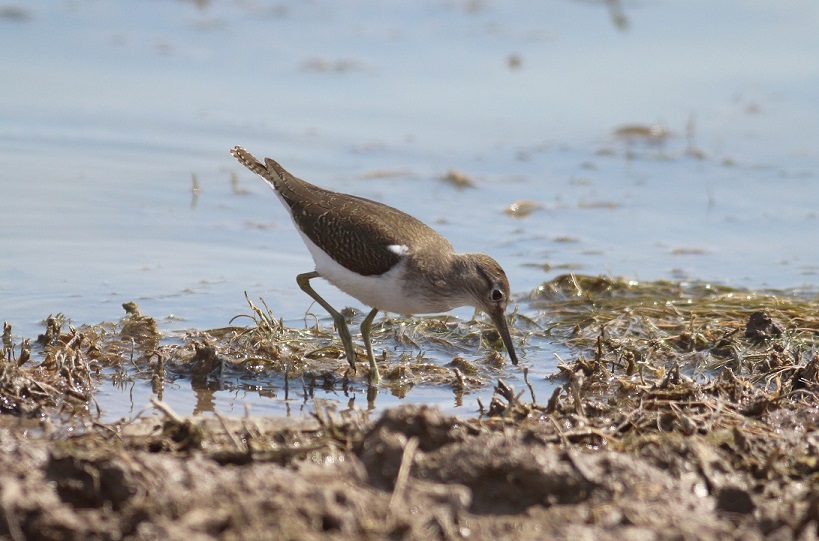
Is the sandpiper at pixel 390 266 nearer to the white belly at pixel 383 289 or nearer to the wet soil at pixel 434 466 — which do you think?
the white belly at pixel 383 289

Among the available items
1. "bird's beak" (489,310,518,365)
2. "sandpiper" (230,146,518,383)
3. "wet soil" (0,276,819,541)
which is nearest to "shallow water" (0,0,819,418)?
"bird's beak" (489,310,518,365)

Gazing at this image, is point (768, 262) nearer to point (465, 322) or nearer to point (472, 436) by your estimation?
point (465, 322)

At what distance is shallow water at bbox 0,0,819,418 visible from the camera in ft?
32.5

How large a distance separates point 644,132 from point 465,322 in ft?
18.6

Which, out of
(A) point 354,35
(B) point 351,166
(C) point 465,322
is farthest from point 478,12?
(C) point 465,322

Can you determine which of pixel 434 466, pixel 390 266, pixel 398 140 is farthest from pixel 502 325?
pixel 398 140

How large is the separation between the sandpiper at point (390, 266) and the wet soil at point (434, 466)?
966 mm

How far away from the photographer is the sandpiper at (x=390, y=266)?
24.6 ft

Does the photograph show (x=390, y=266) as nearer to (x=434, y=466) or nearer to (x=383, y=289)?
(x=383, y=289)

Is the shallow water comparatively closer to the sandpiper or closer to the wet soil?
the sandpiper

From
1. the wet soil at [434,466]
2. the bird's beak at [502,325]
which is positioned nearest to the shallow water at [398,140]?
the bird's beak at [502,325]

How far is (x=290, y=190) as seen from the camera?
8375 millimetres

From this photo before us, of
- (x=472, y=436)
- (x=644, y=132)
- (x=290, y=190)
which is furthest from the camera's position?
(x=644, y=132)

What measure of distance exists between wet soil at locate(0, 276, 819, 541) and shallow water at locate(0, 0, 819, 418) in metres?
0.91
